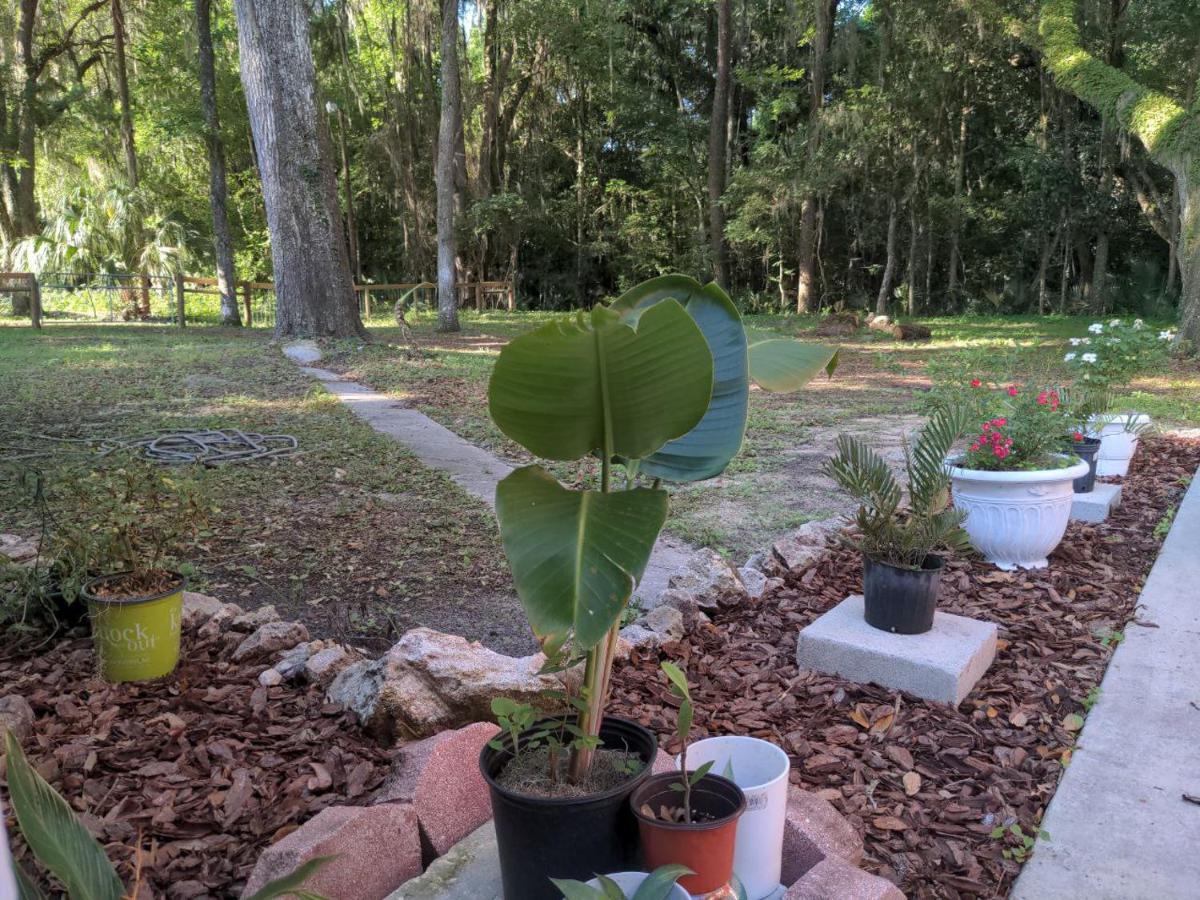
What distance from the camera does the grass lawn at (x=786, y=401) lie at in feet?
15.2

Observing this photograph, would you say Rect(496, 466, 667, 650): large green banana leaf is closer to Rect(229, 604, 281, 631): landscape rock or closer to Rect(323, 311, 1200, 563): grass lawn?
Rect(323, 311, 1200, 563): grass lawn

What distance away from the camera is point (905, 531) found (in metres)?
2.83

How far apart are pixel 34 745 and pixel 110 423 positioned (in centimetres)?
492

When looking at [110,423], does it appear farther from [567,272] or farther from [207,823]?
[567,272]

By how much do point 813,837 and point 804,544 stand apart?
86.8 inches

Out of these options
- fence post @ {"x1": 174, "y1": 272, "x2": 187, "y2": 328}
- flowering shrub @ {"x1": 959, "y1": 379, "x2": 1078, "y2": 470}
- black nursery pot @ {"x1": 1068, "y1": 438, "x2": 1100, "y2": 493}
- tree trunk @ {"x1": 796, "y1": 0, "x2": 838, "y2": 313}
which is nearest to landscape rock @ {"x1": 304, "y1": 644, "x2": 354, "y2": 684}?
flowering shrub @ {"x1": 959, "y1": 379, "x2": 1078, "y2": 470}

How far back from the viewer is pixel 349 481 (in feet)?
16.0

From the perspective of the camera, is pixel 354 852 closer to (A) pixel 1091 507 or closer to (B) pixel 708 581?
(B) pixel 708 581

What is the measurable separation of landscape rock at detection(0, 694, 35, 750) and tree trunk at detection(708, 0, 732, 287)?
18.2 metres

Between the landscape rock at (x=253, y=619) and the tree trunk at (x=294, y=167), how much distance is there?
346 inches

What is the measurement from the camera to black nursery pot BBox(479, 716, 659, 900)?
137 centimetres

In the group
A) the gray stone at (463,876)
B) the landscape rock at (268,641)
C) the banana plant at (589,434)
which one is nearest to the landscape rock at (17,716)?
the landscape rock at (268,641)

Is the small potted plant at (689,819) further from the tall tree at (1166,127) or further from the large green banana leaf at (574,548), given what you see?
the tall tree at (1166,127)

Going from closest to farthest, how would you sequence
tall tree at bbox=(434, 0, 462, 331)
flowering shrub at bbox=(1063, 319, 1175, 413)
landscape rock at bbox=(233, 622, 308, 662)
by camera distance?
1. landscape rock at bbox=(233, 622, 308, 662)
2. flowering shrub at bbox=(1063, 319, 1175, 413)
3. tall tree at bbox=(434, 0, 462, 331)
